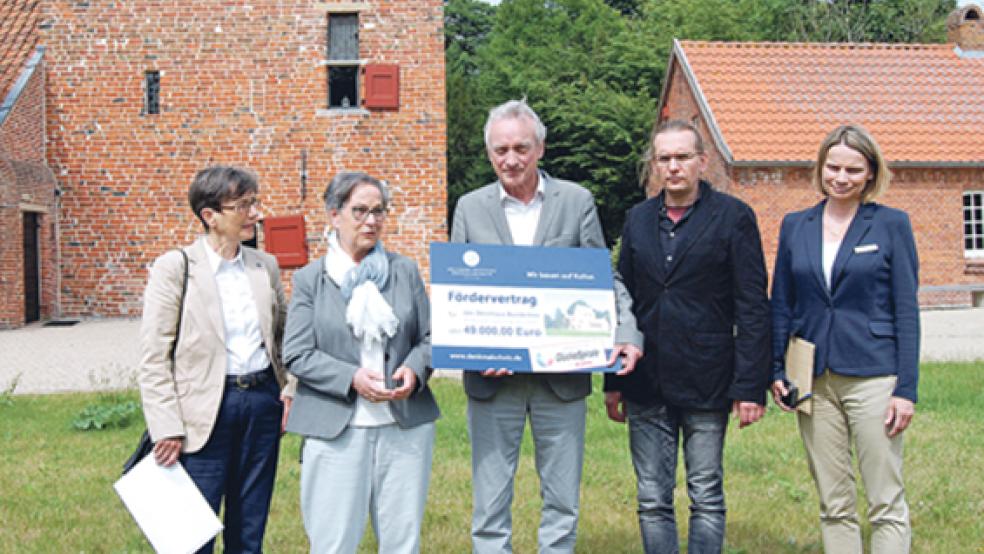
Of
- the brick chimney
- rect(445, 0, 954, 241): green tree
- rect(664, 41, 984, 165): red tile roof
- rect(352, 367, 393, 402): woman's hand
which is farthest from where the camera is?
rect(445, 0, 954, 241): green tree

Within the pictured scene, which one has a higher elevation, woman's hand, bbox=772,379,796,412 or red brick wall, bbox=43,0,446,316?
red brick wall, bbox=43,0,446,316

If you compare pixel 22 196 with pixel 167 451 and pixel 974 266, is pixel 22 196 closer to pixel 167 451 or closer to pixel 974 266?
pixel 167 451

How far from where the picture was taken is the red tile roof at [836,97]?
19.9 metres

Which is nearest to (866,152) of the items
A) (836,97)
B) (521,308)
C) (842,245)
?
(842,245)

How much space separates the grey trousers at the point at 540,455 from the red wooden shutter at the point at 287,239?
46.4 ft

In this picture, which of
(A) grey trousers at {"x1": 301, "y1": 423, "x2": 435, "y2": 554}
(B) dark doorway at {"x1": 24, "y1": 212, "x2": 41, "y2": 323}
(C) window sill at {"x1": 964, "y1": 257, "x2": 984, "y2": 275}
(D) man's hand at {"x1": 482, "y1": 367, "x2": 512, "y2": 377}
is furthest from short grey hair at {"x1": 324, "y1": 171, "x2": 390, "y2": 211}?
(C) window sill at {"x1": 964, "y1": 257, "x2": 984, "y2": 275}

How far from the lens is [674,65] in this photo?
24141 millimetres

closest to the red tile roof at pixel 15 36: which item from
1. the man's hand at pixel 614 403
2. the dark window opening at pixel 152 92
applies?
the dark window opening at pixel 152 92

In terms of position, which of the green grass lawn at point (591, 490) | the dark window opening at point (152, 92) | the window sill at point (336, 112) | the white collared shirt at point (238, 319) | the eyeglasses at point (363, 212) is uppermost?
the dark window opening at point (152, 92)

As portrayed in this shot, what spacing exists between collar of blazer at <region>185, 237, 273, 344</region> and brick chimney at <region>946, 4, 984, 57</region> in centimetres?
2564

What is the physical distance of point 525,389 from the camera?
12.4 feet

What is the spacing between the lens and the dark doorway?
57.4ft

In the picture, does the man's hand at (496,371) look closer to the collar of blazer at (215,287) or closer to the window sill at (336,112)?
the collar of blazer at (215,287)

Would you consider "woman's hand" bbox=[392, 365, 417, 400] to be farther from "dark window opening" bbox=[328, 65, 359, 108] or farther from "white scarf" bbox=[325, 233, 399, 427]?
"dark window opening" bbox=[328, 65, 359, 108]
